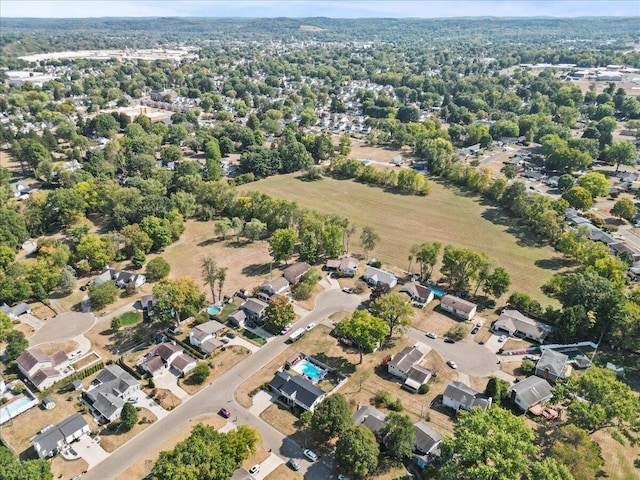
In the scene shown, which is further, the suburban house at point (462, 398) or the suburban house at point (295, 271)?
the suburban house at point (295, 271)

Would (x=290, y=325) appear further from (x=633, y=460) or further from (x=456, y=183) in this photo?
(x=456, y=183)

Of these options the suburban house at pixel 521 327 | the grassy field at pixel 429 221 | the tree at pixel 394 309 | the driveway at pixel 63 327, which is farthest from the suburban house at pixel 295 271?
the suburban house at pixel 521 327

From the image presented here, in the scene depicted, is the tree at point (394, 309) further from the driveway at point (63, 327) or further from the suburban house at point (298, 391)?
the driveway at point (63, 327)

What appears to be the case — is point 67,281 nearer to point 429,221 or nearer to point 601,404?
point 429,221

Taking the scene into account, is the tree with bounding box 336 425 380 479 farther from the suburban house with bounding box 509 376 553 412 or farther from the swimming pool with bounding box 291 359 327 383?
the suburban house with bounding box 509 376 553 412

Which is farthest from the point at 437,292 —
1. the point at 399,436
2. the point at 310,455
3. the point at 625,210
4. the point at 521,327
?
the point at 625,210

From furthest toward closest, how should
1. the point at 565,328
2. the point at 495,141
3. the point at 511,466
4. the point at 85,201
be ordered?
1. the point at 495,141
2. the point at 85,201
3. the point at 565,328
4. the point at 511,466

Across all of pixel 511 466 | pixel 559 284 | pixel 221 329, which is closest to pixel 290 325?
pixel 221 329
